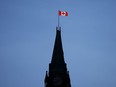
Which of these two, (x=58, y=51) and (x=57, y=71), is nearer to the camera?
(x=57, y=71)

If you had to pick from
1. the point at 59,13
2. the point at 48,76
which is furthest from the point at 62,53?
the point at 59,13

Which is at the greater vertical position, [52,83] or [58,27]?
[58,27]

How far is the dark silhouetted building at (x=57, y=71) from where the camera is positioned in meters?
42.1

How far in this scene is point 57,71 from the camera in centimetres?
4294

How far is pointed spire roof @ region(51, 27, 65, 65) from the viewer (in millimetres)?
44062

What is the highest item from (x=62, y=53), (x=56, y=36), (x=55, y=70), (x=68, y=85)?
(x=56, y=36)

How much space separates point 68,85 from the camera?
42.9 meters

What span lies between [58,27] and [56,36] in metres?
1.99

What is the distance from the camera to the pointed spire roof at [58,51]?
1735 inches

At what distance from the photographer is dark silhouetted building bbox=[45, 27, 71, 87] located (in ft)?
138

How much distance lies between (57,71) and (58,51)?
14.0 ft

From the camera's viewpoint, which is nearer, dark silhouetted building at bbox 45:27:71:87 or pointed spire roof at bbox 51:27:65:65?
dark silhouetted building at bbox 45:27:71:87

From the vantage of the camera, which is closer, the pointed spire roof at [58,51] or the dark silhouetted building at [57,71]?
the dark silhouetted building at [57,71]

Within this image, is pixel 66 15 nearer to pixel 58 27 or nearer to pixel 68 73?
pixel 58 27
